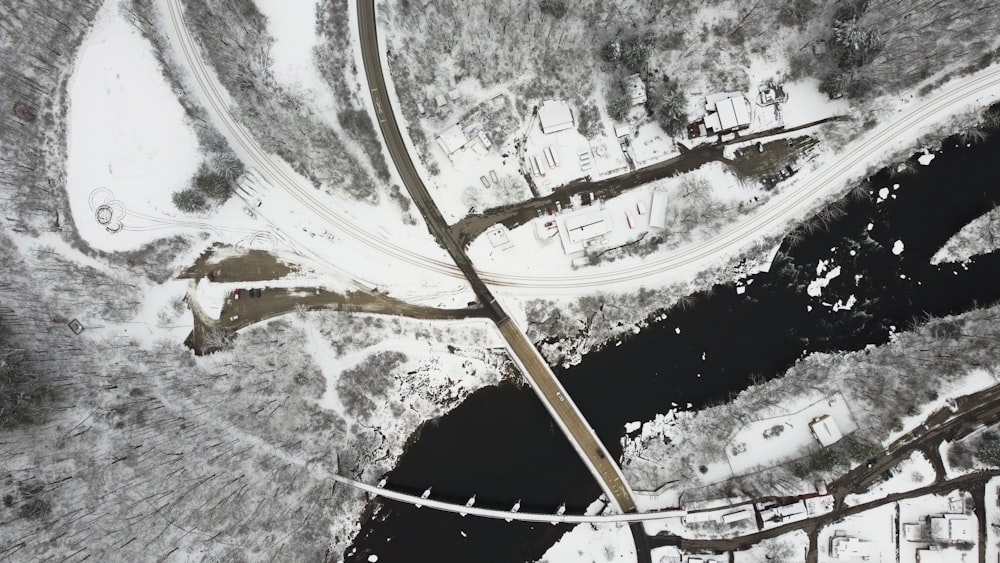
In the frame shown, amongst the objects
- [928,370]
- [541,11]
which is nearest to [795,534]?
[928,370]

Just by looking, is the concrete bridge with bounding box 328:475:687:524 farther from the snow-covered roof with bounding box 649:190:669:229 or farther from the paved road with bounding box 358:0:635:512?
the snow-covered roof with bounding box 649:190:669:229

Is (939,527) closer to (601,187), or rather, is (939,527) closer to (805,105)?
(805,105)

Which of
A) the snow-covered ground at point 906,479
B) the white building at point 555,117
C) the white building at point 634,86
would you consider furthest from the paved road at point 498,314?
the snow-covered ground at point 906,479

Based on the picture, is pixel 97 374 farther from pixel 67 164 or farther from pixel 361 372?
pixel 361 372

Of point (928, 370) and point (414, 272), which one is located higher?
point (414, 272)

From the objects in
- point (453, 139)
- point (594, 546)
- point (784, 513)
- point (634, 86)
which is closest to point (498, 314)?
point (453, 139)
